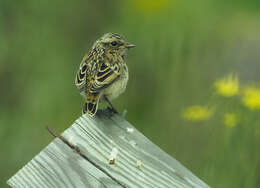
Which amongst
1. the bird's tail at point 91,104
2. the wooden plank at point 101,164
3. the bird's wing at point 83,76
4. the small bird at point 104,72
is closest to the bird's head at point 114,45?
the small bird at point 104,72

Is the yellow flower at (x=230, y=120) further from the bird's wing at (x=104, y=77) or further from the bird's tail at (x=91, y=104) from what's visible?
the bird's tail at (x=91, y=104)

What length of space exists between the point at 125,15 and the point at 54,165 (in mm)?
4413

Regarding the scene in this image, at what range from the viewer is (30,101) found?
657cm

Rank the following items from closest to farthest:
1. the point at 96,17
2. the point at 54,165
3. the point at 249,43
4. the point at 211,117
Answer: the point at 54,165
the point at 211,117
the point at 96,17
the point at 249,43

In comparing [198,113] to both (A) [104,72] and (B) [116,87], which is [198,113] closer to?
(B) [116,87]

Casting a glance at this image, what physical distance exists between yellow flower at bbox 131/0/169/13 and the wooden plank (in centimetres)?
453

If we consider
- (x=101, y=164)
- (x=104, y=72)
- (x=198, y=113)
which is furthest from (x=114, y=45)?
(x=101, y=164)

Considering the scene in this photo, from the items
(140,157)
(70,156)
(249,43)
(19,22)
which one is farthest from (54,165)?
(249,43)

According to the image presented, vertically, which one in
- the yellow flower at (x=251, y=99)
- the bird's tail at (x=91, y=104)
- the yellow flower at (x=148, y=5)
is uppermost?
the yellow flower at (x=148, y=5)

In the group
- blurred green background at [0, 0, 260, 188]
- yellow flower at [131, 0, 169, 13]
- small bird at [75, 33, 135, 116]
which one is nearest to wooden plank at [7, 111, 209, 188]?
small bird at [75, 33, 135, 116]

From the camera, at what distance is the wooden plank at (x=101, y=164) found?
10.8 feet

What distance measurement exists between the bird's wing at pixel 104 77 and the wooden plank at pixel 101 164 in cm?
135

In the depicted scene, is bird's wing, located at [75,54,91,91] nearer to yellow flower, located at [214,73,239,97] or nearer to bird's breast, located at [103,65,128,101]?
bird's breast, located at [103,65,128,101]

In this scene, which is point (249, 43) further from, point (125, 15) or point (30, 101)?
point (30, 101)
